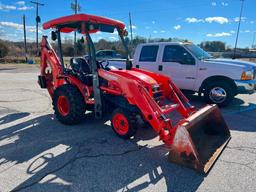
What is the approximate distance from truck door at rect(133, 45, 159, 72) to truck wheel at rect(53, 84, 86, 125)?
12.1 ft

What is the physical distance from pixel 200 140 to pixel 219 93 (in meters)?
3.62

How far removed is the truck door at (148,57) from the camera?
26.9 ft

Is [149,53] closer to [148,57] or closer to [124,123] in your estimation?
[148,57]

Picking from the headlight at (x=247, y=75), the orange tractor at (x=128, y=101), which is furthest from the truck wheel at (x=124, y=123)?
the headlight at (x=247, y=75)

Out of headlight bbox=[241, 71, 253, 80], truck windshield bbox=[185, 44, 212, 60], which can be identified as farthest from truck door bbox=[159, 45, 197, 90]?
headlight bbox=[241, 71, 253, 80]

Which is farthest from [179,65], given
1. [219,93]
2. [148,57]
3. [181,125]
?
[181,125]

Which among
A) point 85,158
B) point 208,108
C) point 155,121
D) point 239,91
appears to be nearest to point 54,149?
point 85,158

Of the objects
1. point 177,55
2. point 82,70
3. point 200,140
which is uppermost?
point 177,55

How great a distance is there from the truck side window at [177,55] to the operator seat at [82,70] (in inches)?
135

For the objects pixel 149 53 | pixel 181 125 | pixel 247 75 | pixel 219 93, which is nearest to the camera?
pixel 181 125

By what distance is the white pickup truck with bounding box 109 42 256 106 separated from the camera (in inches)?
275

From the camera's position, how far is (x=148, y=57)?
330 inches

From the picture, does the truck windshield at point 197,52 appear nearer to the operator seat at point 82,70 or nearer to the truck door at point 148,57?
the truck door at point 148,57

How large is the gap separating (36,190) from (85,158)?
1.00 m
